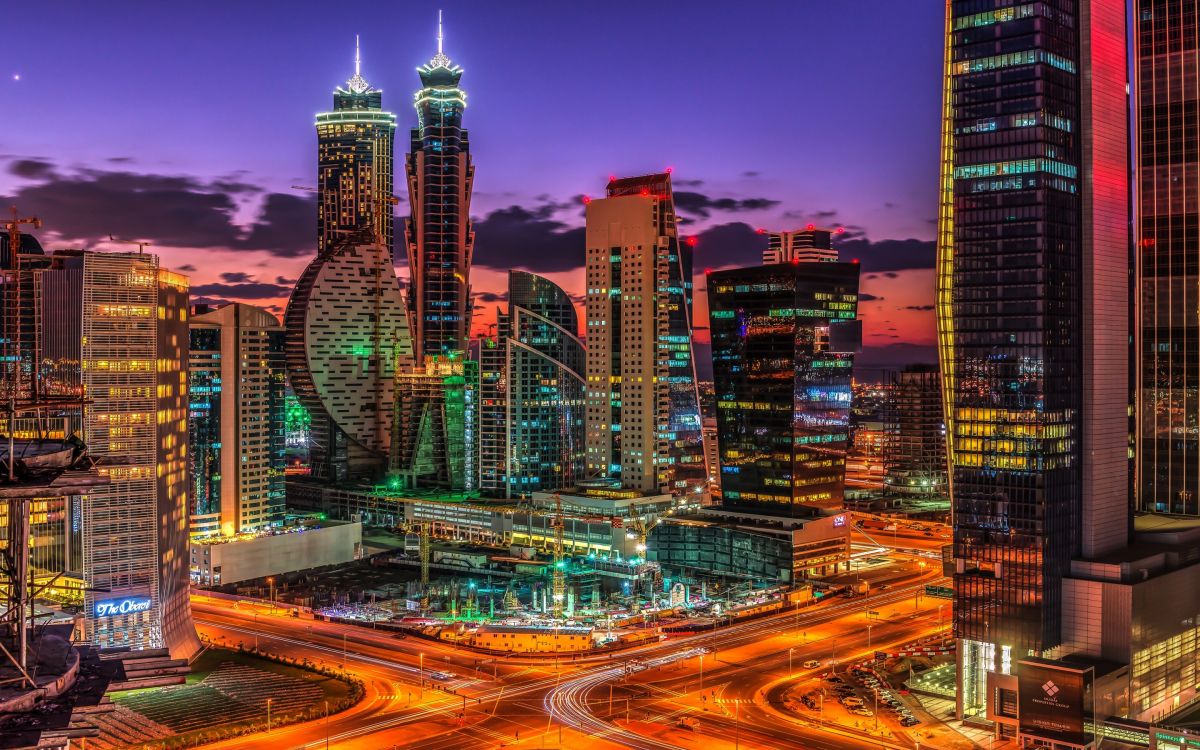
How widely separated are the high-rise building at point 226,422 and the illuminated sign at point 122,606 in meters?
62.1

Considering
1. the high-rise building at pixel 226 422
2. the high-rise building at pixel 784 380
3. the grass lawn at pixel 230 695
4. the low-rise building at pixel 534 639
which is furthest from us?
the high-rise building at pixel 784 380

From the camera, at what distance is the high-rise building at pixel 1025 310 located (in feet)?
342

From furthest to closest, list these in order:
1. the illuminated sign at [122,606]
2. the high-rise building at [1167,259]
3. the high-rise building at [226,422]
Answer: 1. the high-rise building at [226,422]
2. the high-rise building at [1167,259]
3. the illuminated sign at [122,606]

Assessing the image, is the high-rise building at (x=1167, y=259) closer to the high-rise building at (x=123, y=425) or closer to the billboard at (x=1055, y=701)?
the billboard at (x=1055, y=701)

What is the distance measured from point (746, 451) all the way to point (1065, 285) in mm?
85260

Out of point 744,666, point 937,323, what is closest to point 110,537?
point 744,666

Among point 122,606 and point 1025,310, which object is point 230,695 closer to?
point 122,606

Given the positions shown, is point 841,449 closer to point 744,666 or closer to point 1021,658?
point 744,666

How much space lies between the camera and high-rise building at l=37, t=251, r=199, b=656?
115062 mm

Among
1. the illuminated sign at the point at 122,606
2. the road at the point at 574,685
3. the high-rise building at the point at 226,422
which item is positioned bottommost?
the road at the point at 574,685

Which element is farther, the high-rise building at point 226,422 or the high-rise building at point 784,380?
the high-rise building at point 784,380

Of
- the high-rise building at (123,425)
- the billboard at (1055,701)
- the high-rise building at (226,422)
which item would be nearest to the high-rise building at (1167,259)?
the billboard at (1055,701)

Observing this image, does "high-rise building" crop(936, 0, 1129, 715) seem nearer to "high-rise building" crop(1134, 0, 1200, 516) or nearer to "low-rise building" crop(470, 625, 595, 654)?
"high-rise building" crop(1134, 0, 1200, 516)

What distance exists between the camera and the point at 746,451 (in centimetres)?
18800
